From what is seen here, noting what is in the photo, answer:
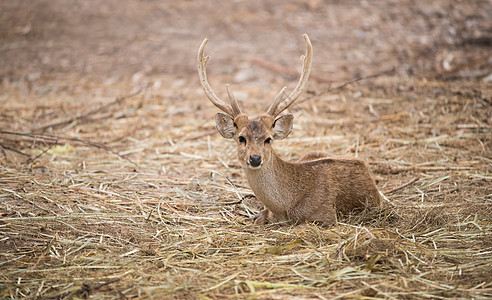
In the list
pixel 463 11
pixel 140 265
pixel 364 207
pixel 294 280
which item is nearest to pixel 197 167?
pixel 364 207

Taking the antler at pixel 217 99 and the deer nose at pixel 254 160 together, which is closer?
the deer nose at pixel 254 160

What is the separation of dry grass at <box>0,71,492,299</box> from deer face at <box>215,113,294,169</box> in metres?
0.72

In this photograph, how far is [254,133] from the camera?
16.3 ft

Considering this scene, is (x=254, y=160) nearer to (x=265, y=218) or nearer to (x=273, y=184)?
(x=273, y=184)

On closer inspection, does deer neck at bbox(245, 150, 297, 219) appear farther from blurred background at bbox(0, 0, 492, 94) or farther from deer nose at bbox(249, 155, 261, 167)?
blurred background at bbox(0, 0, 492, 94)

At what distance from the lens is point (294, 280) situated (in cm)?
378

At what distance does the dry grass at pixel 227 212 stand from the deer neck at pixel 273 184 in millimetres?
266

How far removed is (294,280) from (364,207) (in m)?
1.85

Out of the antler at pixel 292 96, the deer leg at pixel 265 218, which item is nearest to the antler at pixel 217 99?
the antler at pixel 292 96

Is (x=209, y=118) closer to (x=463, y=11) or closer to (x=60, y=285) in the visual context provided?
(x=60, y=285)

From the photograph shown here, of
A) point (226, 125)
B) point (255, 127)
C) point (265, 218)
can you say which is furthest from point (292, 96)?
point (265, 218)

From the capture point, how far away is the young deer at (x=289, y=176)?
16.6ft

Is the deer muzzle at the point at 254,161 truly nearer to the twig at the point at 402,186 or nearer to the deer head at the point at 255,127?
the deer head at the point at 255,127

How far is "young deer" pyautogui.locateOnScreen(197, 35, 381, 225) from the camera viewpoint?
16.6ft
